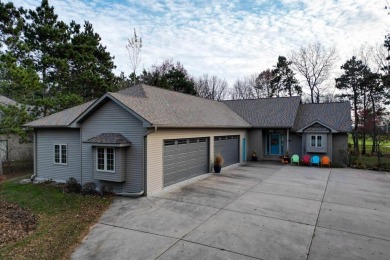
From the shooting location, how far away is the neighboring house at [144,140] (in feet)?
33.6

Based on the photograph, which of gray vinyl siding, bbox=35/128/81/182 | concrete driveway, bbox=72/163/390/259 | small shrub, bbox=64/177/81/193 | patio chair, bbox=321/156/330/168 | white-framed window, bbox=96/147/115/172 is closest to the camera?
concrete driveway, bbox=72/163/390/259

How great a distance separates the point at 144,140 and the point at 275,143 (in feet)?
48.3

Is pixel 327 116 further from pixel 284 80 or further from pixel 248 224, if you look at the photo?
pixel 284 80

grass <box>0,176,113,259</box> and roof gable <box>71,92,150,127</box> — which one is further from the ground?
roof gable <box>71,92,150,127</box>

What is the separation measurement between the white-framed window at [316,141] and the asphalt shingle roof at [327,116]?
1.12 m

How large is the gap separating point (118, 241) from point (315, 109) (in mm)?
21586

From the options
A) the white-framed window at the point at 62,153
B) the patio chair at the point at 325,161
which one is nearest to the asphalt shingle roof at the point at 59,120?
the white-framed window at the point at 62,153

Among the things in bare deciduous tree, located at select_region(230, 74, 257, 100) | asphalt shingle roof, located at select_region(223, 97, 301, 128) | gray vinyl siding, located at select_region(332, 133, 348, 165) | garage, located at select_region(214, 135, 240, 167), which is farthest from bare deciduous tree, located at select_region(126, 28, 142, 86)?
bare deciduous tree, located at select_region(230, 74, 257, 100)

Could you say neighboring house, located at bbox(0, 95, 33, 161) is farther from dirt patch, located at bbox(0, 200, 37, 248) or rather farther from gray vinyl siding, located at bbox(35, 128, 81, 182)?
dirt patch, located at bbox(0, 200, 37, 248)

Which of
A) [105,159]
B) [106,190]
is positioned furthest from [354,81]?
[106,190]

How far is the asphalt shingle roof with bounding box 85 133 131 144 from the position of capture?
1012cm

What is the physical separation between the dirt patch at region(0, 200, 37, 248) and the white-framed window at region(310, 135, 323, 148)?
18338mm

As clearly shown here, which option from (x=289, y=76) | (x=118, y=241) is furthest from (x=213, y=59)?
(x=118, y=241)

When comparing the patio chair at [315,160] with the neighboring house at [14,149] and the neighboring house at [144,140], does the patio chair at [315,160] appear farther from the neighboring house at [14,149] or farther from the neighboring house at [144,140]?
the neighboring house at [14,149]
